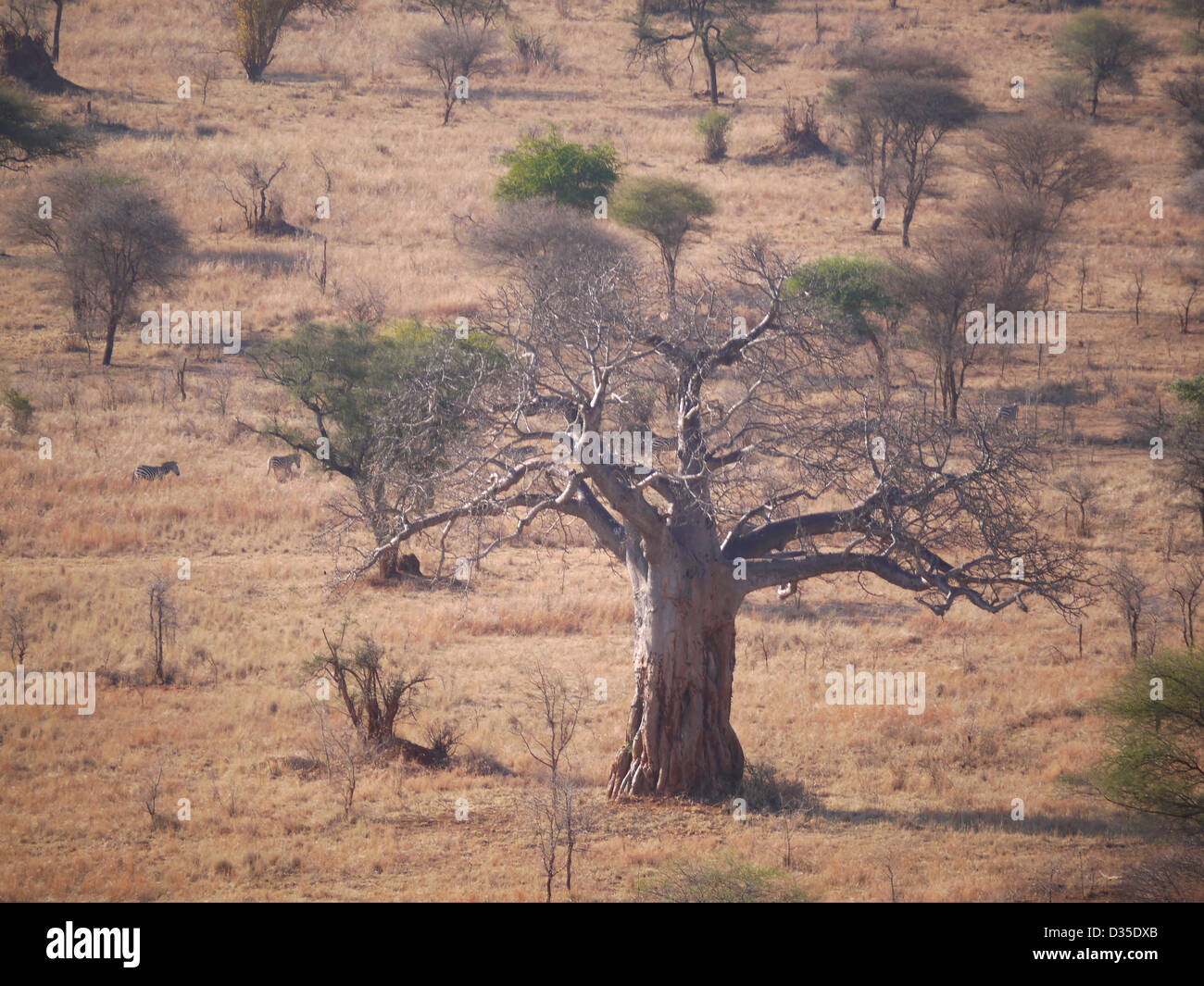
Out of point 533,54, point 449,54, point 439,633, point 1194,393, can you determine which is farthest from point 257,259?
point 533,54

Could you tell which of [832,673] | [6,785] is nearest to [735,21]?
[832,673]

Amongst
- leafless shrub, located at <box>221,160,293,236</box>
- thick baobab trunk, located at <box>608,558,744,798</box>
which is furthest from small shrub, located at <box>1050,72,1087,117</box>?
thick baobab trunk, located at <box>608,558,744,798</box>

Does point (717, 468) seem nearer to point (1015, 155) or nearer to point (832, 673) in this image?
point (832, 673)

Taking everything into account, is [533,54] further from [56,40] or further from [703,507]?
[703,507]

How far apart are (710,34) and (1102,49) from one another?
683 inches

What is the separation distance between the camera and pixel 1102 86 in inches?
1860

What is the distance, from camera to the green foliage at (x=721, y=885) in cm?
691

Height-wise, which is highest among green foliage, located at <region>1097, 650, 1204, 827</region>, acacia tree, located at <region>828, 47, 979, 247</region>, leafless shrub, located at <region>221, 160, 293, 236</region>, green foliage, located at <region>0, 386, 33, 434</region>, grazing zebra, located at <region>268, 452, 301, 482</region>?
acacia tree, located at <region>828, 47, 979, 247</region>

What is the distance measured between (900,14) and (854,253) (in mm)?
33207

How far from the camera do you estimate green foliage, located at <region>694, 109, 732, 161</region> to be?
133 feet

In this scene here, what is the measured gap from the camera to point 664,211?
30125 millimetres

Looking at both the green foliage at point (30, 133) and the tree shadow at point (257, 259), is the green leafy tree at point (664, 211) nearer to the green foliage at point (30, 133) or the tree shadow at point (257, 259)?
the tree shadow at point (257, 259)

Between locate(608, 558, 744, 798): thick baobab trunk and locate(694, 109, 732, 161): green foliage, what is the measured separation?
112ft

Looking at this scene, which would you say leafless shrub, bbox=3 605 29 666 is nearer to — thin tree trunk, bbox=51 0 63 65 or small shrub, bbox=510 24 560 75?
thin tree trunk, bbox=51 0 63 65
